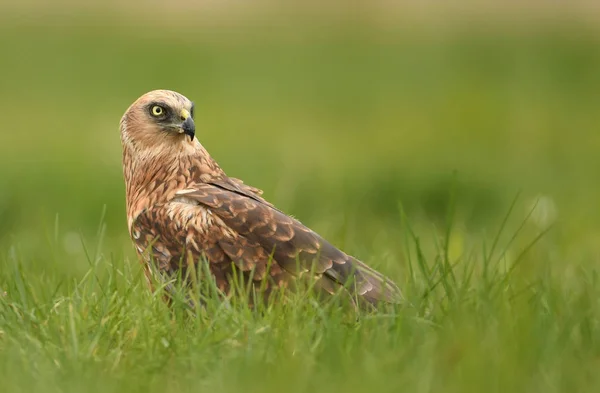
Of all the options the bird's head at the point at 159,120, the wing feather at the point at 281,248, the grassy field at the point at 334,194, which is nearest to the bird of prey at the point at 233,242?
the wing feather at the point at 281,248

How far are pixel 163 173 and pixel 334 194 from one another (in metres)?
4.61

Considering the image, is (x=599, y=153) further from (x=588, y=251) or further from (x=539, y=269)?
(x=539, y=269)

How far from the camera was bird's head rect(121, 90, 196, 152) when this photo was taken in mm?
5738

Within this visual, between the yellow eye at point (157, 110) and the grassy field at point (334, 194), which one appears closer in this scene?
the grassy field at point (334, 194)

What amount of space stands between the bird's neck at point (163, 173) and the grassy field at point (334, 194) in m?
0.37

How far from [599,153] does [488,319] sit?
918cm

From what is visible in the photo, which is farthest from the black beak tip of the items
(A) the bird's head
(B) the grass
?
(B) the grass

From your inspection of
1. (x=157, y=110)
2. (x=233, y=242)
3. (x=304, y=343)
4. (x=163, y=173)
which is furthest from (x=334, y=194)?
(x=304, y=343)

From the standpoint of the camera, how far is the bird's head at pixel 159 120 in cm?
574

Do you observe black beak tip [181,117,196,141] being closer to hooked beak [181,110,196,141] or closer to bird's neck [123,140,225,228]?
hooked beak [181,110,196,141]

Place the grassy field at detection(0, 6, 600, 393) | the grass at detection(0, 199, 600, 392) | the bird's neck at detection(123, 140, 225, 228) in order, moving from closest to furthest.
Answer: the grass at detection(0, 199, 600, 392), the grassy field at detection(0, 6, 600, 393), the bird's neck at detection(123, 140, 225, 228)

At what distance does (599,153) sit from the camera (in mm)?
12938

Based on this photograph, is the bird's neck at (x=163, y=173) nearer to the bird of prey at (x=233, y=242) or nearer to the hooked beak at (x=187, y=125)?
the bird of prey at (x=233, y=242)

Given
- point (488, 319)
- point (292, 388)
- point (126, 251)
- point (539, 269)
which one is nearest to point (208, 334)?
point (292, 388)
